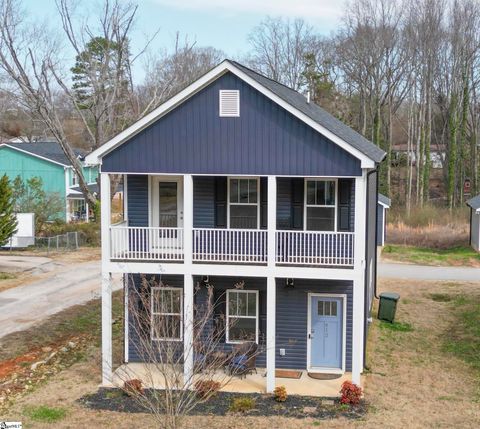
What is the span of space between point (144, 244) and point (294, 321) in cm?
454

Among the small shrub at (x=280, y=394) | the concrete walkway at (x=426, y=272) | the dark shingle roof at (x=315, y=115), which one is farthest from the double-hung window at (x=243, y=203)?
the concrete walkway at (x=426, y=272)

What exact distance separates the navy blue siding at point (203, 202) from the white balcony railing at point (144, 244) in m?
0.64

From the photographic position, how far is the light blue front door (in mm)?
17297

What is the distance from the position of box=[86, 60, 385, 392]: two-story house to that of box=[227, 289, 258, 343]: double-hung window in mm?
39

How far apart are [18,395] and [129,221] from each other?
5.34 metres

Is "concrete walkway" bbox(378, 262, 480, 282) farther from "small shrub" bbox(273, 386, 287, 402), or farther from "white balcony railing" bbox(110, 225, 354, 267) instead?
"small shrub" bbox(273, 386, 287, 402)

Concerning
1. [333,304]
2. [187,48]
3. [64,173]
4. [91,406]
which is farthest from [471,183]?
[91,406]

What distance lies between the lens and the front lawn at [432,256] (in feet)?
116

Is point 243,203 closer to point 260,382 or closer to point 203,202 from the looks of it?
point 203,202

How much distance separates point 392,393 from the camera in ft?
50.5

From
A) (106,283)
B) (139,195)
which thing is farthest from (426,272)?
(106,283)

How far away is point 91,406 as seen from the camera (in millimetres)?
14781

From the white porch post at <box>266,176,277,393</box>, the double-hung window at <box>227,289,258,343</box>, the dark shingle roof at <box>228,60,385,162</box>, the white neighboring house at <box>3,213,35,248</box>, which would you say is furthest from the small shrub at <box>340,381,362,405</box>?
the white neighboring house at <box>3,213,35,248</box>

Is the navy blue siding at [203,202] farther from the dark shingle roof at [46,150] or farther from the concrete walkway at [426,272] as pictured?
the dark shingle roof at [46,150]
